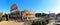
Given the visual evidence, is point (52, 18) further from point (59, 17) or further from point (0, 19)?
point (0, 19)

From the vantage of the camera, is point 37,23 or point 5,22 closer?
point 37,23

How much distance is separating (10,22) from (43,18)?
1172 mm

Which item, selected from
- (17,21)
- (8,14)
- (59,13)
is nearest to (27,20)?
(17,21)

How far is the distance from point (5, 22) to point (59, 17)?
6.02 ft

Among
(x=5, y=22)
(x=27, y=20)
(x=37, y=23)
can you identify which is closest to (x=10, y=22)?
(x=5, y=22)

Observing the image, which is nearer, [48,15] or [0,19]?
[48,15]

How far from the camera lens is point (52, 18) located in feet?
16.0

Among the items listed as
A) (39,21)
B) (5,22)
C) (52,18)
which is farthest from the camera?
(5,22)

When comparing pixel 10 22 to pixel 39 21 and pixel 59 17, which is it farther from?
pixel 59 17

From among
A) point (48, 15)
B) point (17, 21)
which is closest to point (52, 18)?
point (48, 15)

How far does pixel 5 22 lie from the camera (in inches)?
205

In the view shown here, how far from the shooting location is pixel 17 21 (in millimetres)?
4949

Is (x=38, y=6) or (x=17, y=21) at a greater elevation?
(x=38, y=6)

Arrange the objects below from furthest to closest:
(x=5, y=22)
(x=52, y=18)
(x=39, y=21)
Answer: (x=5, y=22) < (x=52, y=18) < (x=39, y=21)
